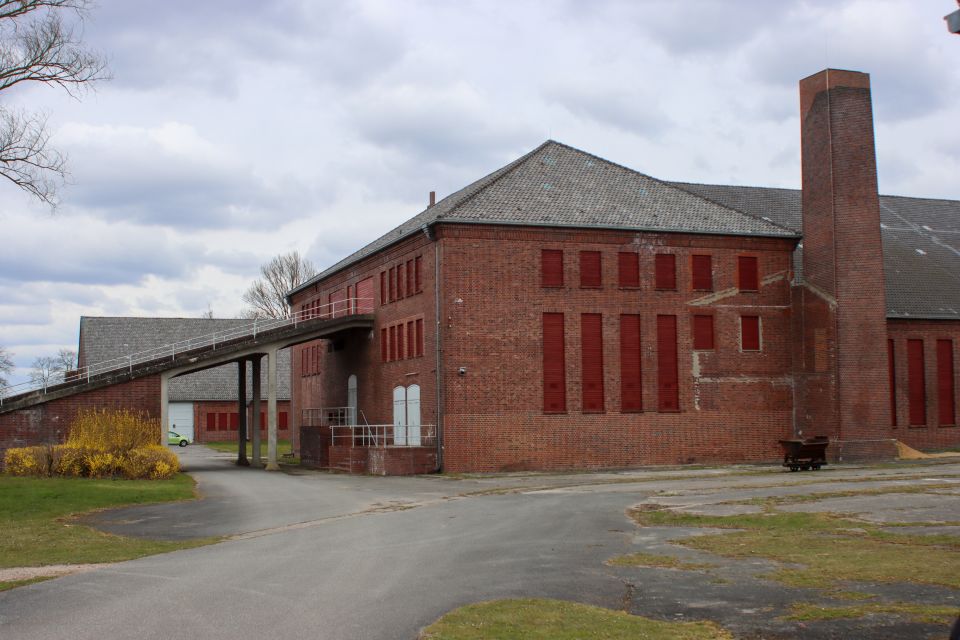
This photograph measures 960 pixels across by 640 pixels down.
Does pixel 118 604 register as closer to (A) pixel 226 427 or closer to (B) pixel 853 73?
(B) pixel 853 73

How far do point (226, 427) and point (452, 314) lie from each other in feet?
142

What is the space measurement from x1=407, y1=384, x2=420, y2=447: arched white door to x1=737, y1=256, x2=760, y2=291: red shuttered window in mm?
12729

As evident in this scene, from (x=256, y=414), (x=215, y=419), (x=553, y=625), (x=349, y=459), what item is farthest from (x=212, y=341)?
(x=553, y=625)

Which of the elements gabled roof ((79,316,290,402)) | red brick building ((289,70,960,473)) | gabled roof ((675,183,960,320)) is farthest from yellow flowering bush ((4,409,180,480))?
gabled roof ((79,316,290,402))

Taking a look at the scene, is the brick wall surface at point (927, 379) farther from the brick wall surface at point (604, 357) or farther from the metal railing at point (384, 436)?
the metal railing at point (384, 436)

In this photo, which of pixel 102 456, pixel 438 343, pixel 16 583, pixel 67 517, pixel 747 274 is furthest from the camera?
pixel 747 274

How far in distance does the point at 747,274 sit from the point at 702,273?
75.5 inches

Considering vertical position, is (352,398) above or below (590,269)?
below

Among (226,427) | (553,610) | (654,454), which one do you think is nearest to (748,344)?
(654,454)

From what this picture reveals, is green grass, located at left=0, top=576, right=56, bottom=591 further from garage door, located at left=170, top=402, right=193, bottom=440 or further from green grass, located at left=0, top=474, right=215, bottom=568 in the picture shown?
garage door, located at left=170, top=402, right=193, bottom=440

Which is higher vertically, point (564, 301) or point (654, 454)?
point (564, 301)

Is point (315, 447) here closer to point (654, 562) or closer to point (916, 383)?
point (916, 383)

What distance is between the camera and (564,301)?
35844mm

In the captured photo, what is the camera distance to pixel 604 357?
119 ft
